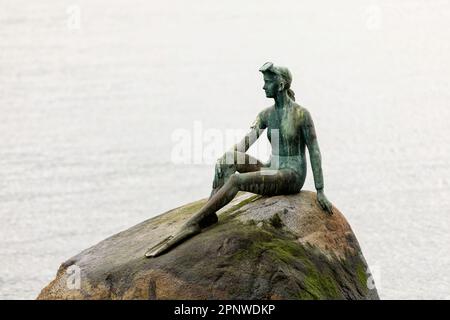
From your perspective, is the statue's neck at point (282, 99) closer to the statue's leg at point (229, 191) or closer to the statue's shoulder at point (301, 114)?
the statue's shoulder at point (301, 114)

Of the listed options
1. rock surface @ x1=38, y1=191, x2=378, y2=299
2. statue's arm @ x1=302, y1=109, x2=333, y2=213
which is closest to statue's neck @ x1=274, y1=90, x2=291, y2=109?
statue's arm @ x1=302, y1=109, x2=333, y2=213

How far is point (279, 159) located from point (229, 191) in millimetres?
1077

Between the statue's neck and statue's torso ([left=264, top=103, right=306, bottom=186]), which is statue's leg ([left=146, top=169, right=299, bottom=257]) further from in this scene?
the statue's neck

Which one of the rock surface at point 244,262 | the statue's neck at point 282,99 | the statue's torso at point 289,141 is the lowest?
the rock surface at point 244,262

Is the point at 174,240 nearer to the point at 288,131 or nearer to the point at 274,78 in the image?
the point at 288,131

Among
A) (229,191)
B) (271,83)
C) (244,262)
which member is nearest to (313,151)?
(271,83)

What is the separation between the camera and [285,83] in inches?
849

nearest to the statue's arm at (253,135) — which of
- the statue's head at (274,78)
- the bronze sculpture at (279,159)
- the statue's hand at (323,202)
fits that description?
the bronze sculpture at (279,159)

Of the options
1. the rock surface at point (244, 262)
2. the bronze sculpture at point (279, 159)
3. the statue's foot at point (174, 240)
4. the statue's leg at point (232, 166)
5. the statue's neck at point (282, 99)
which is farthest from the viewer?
the statue's neck at point (282, 99)

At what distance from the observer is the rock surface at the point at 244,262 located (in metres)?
20.1

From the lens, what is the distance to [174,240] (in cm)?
2092
